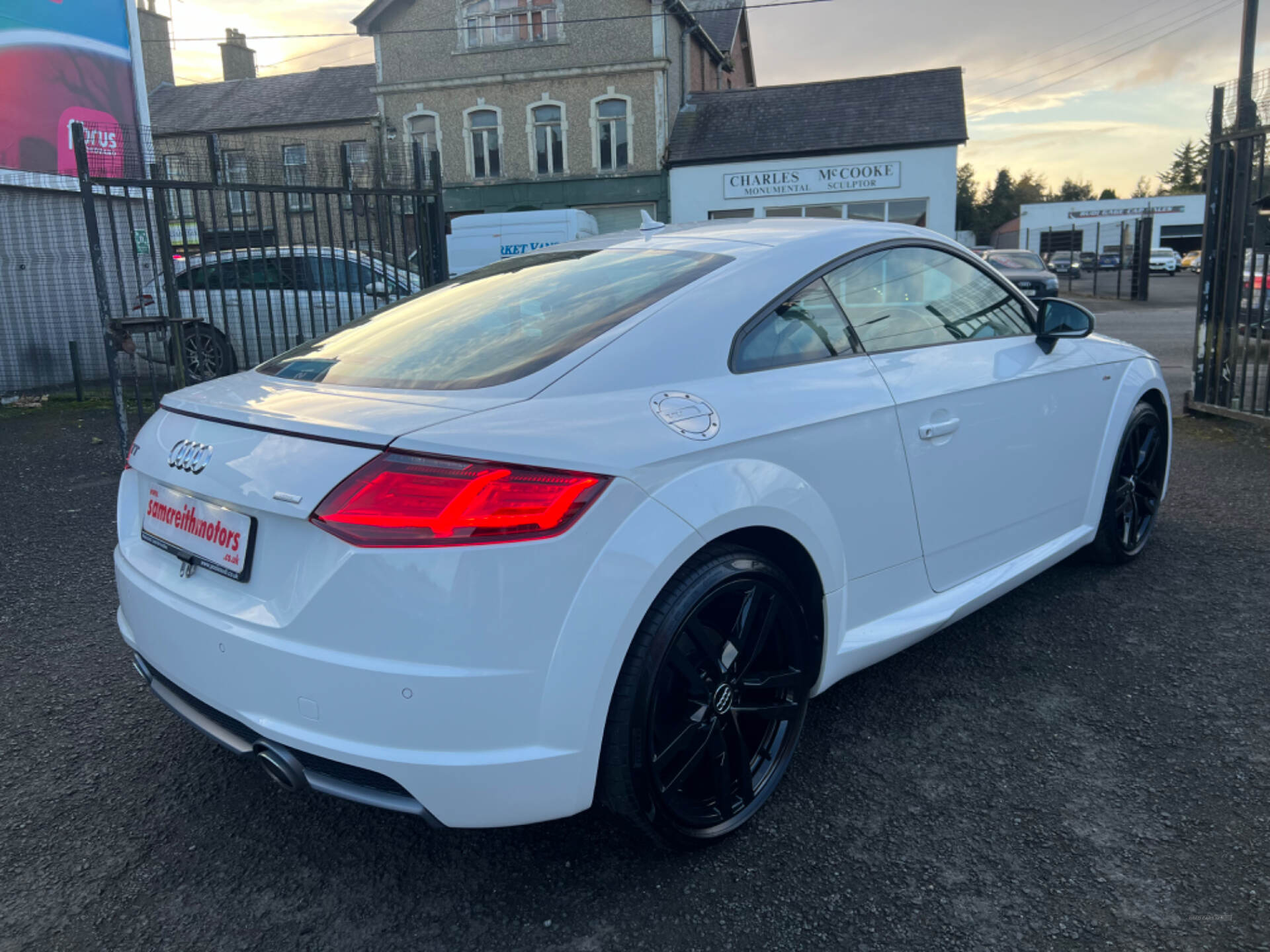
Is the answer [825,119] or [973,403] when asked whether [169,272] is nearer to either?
[973,403]

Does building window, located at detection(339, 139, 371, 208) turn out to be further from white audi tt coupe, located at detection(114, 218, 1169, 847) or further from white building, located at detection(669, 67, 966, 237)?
white building, located at detection(669, 67, 966, 237)

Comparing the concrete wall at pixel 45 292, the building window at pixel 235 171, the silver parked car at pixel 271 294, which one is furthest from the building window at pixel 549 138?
the building window at pixel 235 171

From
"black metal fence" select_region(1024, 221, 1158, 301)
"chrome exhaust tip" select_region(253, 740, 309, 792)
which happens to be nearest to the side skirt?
"chrome exhaust tip" select_region(253, 740, 309, 792)

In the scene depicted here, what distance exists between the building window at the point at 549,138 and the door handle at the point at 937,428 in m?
27.7

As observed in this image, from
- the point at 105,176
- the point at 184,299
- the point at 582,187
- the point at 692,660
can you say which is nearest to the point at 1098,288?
the point at 582,187

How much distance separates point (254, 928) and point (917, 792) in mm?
1653

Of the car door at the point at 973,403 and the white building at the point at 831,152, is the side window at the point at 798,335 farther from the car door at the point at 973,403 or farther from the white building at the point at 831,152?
the white building at the point at 831,152

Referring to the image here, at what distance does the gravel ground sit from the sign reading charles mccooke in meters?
25.4

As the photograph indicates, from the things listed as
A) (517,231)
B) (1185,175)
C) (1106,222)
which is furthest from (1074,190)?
(517,231)

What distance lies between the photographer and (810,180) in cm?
2738

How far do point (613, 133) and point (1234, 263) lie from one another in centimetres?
2326

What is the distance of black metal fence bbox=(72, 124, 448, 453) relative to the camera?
6922 mm

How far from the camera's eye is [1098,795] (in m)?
2.49

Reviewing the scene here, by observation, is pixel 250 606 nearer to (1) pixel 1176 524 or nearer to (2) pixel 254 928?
(2) pixel 254 928
